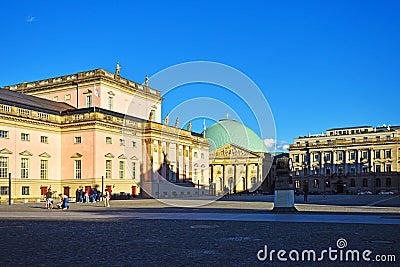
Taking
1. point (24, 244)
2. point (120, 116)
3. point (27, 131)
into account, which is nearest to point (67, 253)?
point (24, 244)

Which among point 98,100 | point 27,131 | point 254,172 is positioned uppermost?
point 98,100

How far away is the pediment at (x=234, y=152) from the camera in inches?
5438

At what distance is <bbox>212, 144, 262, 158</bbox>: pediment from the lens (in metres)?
138

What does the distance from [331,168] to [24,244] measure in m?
139

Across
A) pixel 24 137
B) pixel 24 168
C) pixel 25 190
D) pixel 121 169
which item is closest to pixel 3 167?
pixel 24 168

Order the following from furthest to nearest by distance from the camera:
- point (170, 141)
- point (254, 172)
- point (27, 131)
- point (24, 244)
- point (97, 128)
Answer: point (254, 172)
point (170, 141)
point (97, 128)
point (27, 131)
point (24, 244)

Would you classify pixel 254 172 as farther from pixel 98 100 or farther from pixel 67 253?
pixel 67 253

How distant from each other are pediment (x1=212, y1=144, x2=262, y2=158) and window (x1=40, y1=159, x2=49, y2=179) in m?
80.0

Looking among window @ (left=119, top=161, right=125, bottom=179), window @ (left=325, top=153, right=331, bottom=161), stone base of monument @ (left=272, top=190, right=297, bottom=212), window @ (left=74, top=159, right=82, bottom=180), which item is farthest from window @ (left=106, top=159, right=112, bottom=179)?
window @ (left=325, top=153, right=331, bottom=161)

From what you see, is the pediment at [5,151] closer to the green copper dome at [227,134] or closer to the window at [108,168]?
the window at [108,168]

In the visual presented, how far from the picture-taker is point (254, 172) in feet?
462

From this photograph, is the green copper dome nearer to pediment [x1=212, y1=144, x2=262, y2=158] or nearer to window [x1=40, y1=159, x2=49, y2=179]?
pediment [x1=212, y1=144, x2=262, y2=158]

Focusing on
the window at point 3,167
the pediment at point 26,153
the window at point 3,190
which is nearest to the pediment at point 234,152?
the pediment at point 26,153

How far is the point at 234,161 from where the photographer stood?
139 meters
